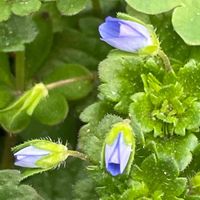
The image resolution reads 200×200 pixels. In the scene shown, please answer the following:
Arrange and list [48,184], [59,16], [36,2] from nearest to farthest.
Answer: [36,2] < [48,184] < [59,16]

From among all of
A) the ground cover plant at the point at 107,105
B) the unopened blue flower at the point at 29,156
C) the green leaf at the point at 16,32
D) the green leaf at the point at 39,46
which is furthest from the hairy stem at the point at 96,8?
the unopened blue flower at the point at 29,156

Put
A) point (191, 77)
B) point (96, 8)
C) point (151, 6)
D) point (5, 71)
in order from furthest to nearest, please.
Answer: point (96, 8), point (5, 71), point (151, 6), point (191, 77)

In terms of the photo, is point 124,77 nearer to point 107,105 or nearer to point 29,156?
point 107,105

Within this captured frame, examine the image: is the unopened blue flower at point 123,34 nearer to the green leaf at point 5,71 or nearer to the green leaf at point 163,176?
the green leaf at point 163,176

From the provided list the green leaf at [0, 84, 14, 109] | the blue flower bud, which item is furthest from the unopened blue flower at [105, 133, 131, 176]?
the green leaf at [0, 84, 14, 109]

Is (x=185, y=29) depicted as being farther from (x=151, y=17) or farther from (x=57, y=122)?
(x=57, y=122)


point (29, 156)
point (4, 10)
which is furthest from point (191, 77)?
point (4, 10)

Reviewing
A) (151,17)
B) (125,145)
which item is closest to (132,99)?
(125,145)
